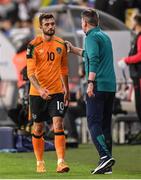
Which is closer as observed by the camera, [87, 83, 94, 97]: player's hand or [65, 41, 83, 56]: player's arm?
[87, 83, 94, 97]: player's hand

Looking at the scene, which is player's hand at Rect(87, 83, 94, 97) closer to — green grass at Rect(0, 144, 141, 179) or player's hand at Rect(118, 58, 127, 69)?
green grass at Rect(0, 144, 141, 179)

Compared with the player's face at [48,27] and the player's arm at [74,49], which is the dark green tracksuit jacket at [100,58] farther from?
the player's face at [48,27]

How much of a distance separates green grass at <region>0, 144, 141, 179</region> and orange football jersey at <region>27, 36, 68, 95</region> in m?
1.14

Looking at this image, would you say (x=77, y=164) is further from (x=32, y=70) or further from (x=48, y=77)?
(x=32, y=70)

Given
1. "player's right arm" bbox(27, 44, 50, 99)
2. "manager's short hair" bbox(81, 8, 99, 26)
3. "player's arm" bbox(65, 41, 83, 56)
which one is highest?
"manager's short hair" bbox(81, 8, 99, 26)

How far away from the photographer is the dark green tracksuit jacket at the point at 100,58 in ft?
43.5

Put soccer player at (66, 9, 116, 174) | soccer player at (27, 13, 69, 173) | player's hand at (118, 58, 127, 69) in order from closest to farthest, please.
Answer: soccer player at (66, 9, 116, 174) → soccer player at (27, 13, 69, 173) → player's hand at (118, 58, 127, 69)

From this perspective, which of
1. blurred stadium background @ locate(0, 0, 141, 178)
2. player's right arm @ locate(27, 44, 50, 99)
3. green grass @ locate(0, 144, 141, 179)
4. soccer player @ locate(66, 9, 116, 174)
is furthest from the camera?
Answer: blurred stadium background @ locate(0, 0, 141, 178)

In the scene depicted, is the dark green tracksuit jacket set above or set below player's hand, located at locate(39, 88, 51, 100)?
above

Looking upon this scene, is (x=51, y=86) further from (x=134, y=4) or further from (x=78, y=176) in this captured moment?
(x=134, y=4)

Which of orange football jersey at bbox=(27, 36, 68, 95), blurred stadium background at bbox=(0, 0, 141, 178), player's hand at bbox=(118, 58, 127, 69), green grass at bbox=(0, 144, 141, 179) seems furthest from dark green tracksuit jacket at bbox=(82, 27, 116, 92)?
player's hand at bbox=(118, 58, 127, 69)

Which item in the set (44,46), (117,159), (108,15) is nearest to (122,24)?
(108,15)

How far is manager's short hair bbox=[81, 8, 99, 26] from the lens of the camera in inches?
526

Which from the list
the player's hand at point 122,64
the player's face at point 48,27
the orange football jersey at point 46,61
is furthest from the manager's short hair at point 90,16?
the player's hand at point 122,64
